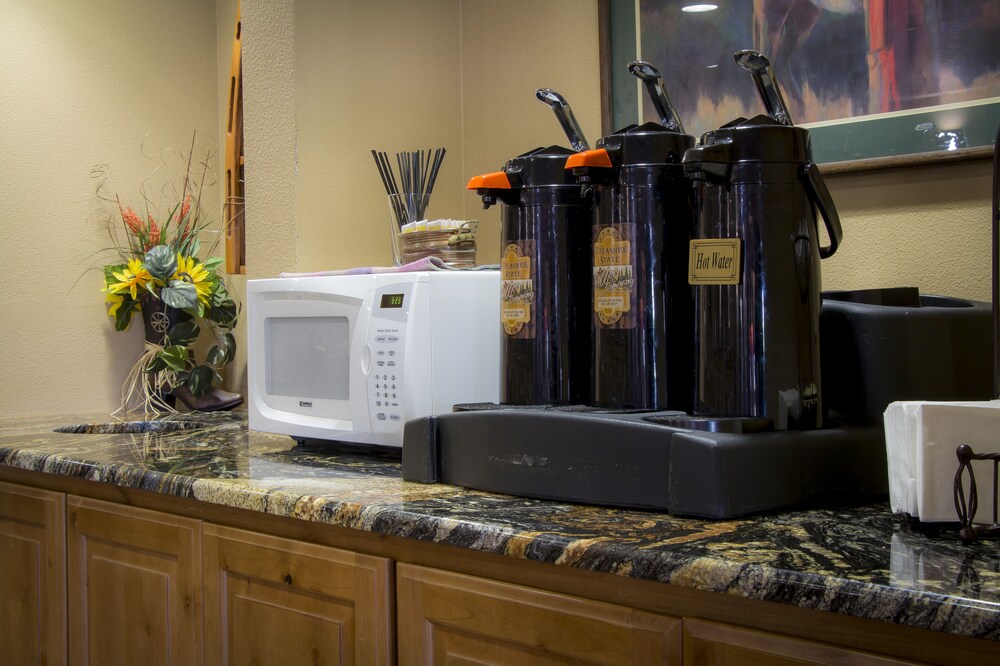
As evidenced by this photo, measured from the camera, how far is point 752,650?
82cm

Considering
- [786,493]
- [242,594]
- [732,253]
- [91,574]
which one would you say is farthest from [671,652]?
[91,574]

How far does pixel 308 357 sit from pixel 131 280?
0.87 metres

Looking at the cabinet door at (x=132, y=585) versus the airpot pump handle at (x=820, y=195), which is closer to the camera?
the airpot pump handle at (x=820, y=195)

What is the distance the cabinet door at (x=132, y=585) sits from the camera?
138 cm

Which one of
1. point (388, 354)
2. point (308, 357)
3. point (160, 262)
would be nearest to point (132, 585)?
point (308, 357)

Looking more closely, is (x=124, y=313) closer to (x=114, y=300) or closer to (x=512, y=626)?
(x=114, y=300)

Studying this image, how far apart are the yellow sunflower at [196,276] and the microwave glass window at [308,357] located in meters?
0.69

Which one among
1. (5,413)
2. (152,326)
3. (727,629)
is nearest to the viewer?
(727,629)

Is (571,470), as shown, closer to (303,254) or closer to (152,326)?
(303,254)

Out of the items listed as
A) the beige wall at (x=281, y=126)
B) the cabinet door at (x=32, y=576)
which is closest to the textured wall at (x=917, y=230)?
the beige wall at (x=281, y=126)

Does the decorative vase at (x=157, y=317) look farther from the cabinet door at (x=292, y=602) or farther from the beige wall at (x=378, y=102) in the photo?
the cabinet door at (x=292, y=602)

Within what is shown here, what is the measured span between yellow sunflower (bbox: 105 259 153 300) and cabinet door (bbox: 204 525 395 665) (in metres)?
1.08

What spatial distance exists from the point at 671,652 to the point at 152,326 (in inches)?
68.7

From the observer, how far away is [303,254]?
1864mm
